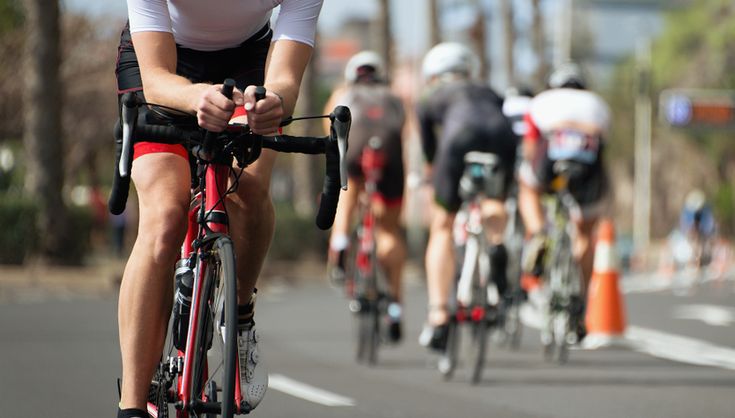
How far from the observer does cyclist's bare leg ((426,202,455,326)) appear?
9.38m

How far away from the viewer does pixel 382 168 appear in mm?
10633

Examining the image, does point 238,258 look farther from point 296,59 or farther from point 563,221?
point 563,221

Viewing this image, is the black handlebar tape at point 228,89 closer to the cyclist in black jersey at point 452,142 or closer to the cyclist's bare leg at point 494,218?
the cyclist in black jersey at point 452,142

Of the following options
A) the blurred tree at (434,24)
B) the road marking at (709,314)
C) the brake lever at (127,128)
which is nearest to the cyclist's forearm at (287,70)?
the brake lever at (127,128)

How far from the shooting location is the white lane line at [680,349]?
10.5 m

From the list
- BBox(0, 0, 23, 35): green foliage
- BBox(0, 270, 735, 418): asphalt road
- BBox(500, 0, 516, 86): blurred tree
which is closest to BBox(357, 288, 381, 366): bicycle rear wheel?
BBox(0, 270, 735, 418): asphalt road

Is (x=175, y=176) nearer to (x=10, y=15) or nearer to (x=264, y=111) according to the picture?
(x=264, y=111)

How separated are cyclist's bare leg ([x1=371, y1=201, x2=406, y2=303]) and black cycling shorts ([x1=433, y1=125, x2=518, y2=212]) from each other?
38.5 inches

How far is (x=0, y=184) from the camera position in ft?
125

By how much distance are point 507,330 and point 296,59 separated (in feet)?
23.0

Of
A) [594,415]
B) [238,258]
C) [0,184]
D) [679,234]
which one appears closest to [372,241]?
[594,415]

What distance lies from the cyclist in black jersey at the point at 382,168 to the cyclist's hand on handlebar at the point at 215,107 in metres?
6.25

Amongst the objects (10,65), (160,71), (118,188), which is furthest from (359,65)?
(10,65)

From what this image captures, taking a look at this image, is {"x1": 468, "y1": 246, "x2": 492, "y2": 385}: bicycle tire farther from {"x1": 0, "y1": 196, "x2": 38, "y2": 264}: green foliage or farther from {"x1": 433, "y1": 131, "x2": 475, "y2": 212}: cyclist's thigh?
{"x1": 0, "y1": 196, "x2": 38, "y2": 264}: green foliage
